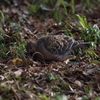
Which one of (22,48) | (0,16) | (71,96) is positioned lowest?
(71,96)

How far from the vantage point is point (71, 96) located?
5.84 m

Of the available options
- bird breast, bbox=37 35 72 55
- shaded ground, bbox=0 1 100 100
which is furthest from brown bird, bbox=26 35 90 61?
shaded ground, bbox=0 1 100 100

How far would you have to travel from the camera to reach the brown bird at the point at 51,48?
288 inches

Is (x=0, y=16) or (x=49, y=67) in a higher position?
(x=0, y=16)

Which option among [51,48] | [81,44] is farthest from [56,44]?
[81,44]

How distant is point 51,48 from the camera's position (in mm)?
7387

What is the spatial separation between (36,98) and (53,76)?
89 cm

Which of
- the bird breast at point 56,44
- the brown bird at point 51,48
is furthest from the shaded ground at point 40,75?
the bird breast at point 56,44

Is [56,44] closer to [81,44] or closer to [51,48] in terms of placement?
[51,48]

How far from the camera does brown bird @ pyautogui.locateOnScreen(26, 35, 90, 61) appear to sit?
7.31 metres

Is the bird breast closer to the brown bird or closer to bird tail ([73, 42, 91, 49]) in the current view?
the brown bird

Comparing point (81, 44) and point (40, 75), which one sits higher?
point (81, 44)

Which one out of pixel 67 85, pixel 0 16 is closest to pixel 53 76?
pixel 67 85

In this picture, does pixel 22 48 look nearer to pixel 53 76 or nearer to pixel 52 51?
pixel 52 51
